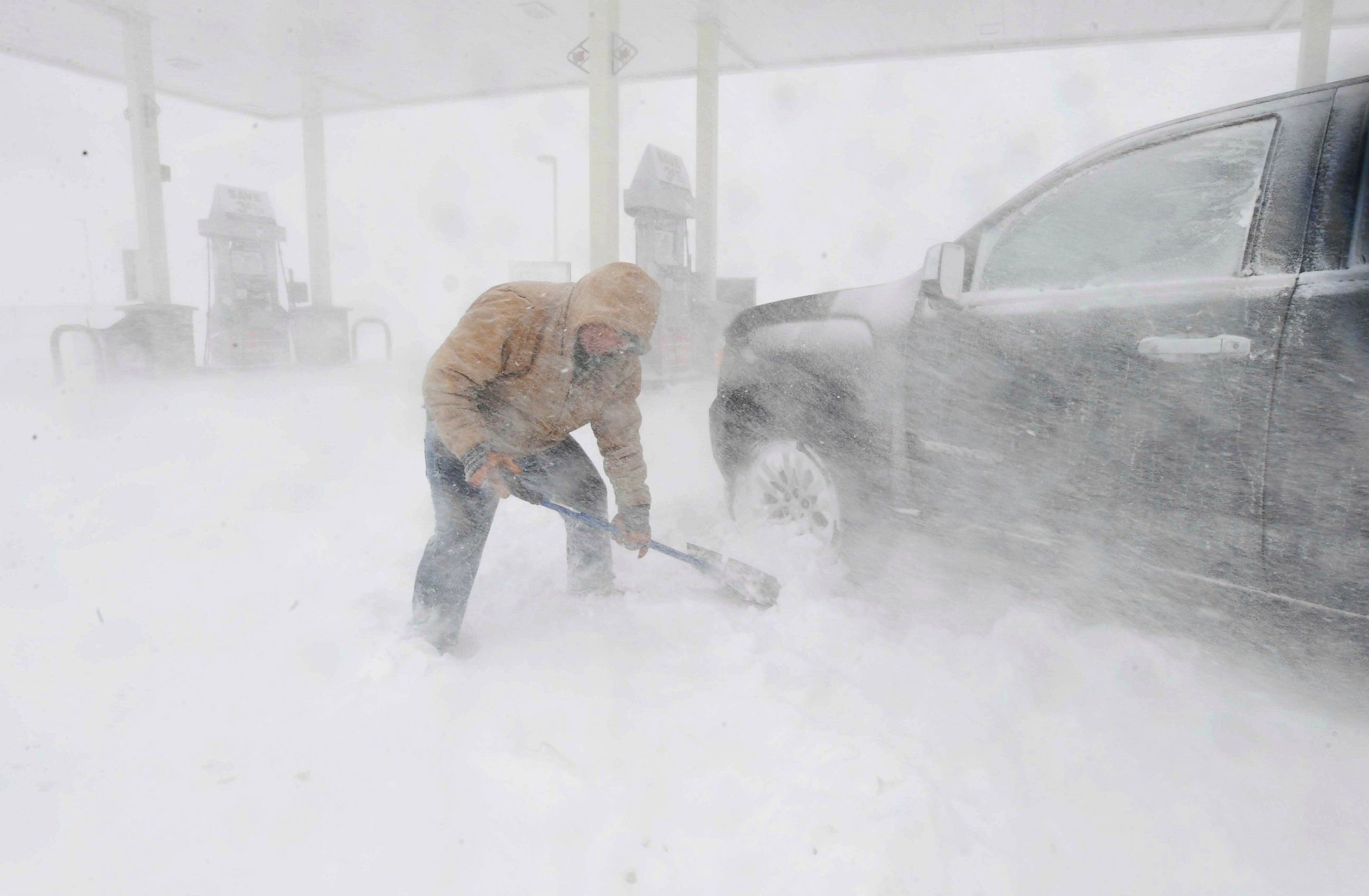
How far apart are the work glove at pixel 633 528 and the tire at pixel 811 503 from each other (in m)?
0.81

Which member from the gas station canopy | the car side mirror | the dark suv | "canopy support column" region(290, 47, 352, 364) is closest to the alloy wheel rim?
the dark suv

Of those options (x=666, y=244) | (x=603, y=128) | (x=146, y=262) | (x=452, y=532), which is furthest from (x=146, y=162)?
(x=452, y=532)

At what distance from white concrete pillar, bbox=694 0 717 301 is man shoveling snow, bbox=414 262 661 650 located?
917 centimetres

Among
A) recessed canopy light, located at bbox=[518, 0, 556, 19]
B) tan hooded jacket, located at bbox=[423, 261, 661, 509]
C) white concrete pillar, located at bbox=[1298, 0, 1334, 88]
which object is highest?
recessed canopy light, located at bbox=[518, 0, 556, 19]

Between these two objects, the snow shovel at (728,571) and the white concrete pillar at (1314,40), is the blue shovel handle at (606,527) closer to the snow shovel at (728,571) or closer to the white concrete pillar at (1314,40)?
the snow shovel at (728,571)

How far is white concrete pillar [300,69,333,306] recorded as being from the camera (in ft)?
46.2

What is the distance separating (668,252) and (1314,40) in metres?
8.25

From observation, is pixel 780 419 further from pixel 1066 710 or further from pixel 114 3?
pixel 114 3

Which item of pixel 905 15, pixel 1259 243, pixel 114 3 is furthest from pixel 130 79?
pixel 1259 243

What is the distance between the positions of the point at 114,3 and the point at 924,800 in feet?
44.2

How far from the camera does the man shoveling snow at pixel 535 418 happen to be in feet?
8.31

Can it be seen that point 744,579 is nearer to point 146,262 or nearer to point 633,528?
point 633,528

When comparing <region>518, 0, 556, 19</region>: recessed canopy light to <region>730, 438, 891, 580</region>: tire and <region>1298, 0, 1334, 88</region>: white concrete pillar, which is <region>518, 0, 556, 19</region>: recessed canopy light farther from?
<region>1298, 0, 1334, 88</region>: white concrete pillar

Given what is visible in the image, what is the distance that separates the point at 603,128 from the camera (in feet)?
28.5
